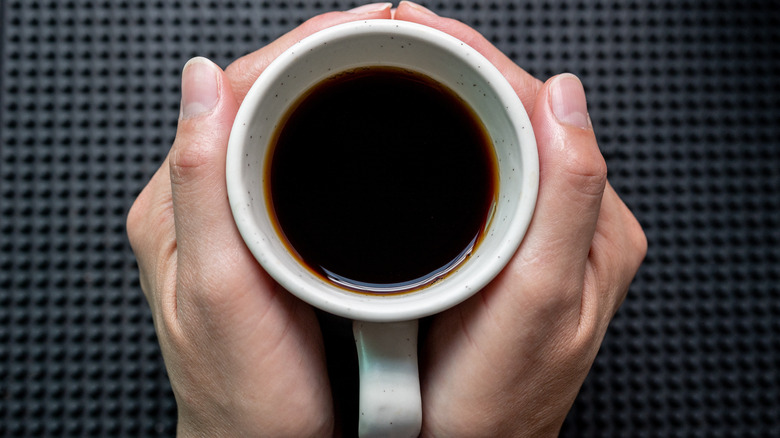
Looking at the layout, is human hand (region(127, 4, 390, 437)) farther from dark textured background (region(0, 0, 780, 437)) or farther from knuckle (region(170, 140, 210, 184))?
dark textured background (region(0, 0, 780, 437))

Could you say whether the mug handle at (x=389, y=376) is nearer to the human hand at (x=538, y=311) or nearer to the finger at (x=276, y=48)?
the human hand at (x=538, y=311)

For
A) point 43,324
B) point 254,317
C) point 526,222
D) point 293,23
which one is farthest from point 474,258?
point 43,324

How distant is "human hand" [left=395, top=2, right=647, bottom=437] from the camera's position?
1.30 ft

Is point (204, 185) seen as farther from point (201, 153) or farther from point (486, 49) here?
point (486, 49)

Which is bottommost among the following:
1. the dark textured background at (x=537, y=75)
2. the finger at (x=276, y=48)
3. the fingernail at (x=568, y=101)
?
the dark textured background at (x=537, y=75)

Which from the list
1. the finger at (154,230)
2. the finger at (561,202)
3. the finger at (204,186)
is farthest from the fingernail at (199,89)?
the finger at (561,202)

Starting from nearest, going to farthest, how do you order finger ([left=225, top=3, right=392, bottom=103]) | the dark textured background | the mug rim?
the mug rim < finger ([left=225, top=3, right=392, bottom=103]) < the dark textured background

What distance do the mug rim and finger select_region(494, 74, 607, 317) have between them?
0.03 metres

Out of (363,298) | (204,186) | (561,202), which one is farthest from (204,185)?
(561,202)

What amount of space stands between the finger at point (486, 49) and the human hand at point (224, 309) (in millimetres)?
23

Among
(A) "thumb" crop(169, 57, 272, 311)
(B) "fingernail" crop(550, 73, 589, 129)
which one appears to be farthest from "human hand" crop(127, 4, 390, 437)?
(B) "fingernail" crop(550, 73, 589, 129)

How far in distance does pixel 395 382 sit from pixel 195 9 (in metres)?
0.45

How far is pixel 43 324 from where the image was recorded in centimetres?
60

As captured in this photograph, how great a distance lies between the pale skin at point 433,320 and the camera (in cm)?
39
